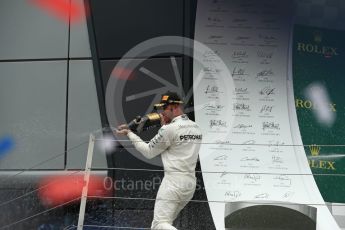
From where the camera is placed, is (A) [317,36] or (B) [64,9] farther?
(B) [64,9]

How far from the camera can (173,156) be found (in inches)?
168

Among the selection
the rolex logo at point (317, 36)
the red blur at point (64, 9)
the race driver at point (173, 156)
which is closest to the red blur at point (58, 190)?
the red blur at point (64, 9)

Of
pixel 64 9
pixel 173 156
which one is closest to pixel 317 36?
pixel 173 156

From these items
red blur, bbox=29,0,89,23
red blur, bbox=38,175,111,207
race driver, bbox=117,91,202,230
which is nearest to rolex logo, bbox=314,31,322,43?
race driver, bbox=117,91,202,230

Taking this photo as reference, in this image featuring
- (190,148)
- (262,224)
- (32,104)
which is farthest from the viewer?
(32,104)

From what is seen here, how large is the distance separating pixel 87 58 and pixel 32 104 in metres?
0.79

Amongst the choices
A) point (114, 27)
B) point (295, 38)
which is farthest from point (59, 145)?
Answer: point (295, 38)

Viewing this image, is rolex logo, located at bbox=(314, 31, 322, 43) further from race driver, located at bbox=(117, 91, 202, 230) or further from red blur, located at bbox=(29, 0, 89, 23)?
red blur, located at bbox=(29, 0, 89, 23)

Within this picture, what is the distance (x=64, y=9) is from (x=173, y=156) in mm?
→ 2695

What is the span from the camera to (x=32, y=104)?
6246 mm

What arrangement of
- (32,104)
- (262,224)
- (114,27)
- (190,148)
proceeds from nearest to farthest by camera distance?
(190,148) → (262,224) → (114,27) → (32,104)

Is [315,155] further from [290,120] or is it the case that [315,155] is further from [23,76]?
[23,76]

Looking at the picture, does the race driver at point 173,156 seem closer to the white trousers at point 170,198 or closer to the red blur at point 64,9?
the white trousers at point 170,198

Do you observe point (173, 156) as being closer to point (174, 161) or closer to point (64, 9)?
point (174, 161)
